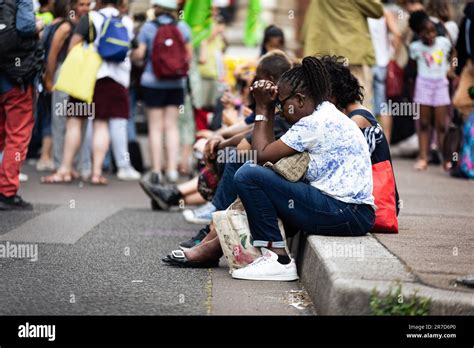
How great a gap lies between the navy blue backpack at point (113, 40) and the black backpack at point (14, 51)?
7.26 feet

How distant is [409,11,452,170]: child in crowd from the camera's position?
12695mm

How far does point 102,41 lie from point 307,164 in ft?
18.5

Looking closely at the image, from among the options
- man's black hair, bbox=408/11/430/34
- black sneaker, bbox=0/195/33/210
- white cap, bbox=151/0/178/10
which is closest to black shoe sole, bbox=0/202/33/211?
black sneaker, bbox=0/195/33/210

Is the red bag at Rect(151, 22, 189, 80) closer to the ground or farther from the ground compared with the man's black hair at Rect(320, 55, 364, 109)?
closer to the ground

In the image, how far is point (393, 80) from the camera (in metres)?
13.8

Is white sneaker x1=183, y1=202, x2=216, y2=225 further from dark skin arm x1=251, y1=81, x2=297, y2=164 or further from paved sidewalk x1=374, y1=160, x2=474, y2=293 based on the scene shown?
dark skin arm x1=251, y1=81, x2=297, y2=164

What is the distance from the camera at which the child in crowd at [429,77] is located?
41.7 ft

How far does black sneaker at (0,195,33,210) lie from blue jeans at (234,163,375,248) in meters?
3.49

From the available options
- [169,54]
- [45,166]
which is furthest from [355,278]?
[45,166]

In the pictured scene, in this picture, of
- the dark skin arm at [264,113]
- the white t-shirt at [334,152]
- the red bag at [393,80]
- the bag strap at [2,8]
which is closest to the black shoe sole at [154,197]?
the bag strap at [2,8]

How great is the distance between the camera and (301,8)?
24.2m

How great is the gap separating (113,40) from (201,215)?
3.02 metres
